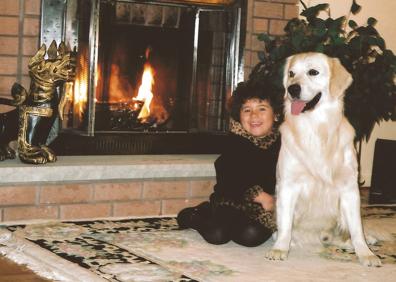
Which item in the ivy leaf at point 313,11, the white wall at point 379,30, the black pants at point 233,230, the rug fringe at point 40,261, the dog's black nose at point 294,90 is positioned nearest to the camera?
the rug fringe at point 40,261

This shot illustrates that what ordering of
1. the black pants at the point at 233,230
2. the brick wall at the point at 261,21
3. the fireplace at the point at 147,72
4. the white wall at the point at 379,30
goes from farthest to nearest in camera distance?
the white wall at the point at 379,30 < the brick wall at the point at 261,21 < the fireplace at the point at 147,72 < the black pants at the point at 233,230

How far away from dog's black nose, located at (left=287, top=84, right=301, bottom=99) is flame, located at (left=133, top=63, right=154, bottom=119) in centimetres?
124

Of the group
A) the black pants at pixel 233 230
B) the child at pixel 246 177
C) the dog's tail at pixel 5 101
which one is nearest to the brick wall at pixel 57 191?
the dog's tail at pixel 5 101

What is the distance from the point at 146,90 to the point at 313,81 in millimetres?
1295

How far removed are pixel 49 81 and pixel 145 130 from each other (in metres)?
0.65

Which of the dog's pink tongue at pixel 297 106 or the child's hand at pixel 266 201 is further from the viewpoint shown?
the child's hand at pixel 266 201

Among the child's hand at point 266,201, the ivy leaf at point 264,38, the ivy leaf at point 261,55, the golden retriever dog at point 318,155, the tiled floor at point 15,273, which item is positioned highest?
the ivy leaf at point 264,38

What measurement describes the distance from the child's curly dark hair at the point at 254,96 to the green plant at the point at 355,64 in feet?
0.89

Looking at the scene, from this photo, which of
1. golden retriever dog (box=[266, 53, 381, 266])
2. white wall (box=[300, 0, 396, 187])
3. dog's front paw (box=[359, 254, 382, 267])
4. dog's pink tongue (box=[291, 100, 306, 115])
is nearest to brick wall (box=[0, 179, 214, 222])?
golden retriever dog (box=[266, 53, 381, 266])

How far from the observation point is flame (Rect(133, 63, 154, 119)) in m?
3.54

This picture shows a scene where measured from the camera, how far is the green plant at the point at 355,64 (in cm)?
327

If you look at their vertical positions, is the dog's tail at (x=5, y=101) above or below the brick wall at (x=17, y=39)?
below

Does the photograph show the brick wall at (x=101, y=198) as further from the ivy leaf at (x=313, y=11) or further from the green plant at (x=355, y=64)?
the ivy leaf at (x=313, y=11)

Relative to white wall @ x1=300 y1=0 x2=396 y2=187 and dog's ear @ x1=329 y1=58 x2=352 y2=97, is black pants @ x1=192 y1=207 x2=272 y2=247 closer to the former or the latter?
dog's ear @ x1=329 y1=58 x2=352 y2=97
